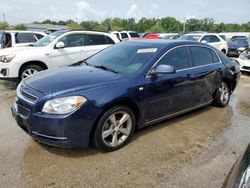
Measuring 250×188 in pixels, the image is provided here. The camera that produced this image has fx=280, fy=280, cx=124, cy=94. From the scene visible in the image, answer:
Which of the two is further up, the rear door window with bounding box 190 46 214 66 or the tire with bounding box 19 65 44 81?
the rear door window with bounding box 190 46 214 66

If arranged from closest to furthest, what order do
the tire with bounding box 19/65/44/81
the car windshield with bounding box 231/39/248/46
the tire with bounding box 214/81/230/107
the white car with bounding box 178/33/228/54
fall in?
the tire with bounding box 214/81/230/107 → the tire with bounding box 19/65/44/81 → the white car with bounding box 178/33/228/54 → the car windshield with bounding box 231/39/248/46

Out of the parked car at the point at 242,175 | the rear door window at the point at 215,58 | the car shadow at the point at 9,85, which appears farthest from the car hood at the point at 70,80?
the car shadow at the point at 9,85

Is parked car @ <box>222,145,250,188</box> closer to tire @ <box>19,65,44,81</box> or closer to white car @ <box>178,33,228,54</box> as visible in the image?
tire @ <box>19,65,44,81</box>

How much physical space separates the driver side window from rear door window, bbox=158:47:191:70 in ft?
14.6

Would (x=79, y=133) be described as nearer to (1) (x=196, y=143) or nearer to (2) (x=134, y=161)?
(2) (x=134, y=161)

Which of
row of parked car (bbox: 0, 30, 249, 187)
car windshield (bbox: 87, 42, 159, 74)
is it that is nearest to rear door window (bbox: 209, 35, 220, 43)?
row of parked car (bbox: 0, 30, 249, 187)

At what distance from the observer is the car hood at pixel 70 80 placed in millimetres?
3648

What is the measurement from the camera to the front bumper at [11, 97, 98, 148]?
3439mm

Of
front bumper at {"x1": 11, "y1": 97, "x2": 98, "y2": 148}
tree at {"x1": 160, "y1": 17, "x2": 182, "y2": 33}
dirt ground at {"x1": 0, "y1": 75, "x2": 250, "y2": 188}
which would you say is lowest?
dirt ground at {"x1": 0, "y1": 75, "x2": 250, "y2": 188}

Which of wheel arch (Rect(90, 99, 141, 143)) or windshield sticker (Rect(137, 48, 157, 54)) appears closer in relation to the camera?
wheel arch (Rect(90, 99, 141, 143))

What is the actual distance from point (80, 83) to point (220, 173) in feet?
7.02

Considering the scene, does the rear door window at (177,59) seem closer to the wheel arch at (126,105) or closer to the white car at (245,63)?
the wheel arch at (126,105)

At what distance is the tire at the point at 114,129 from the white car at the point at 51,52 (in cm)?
447

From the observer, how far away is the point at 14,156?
12.5ft
